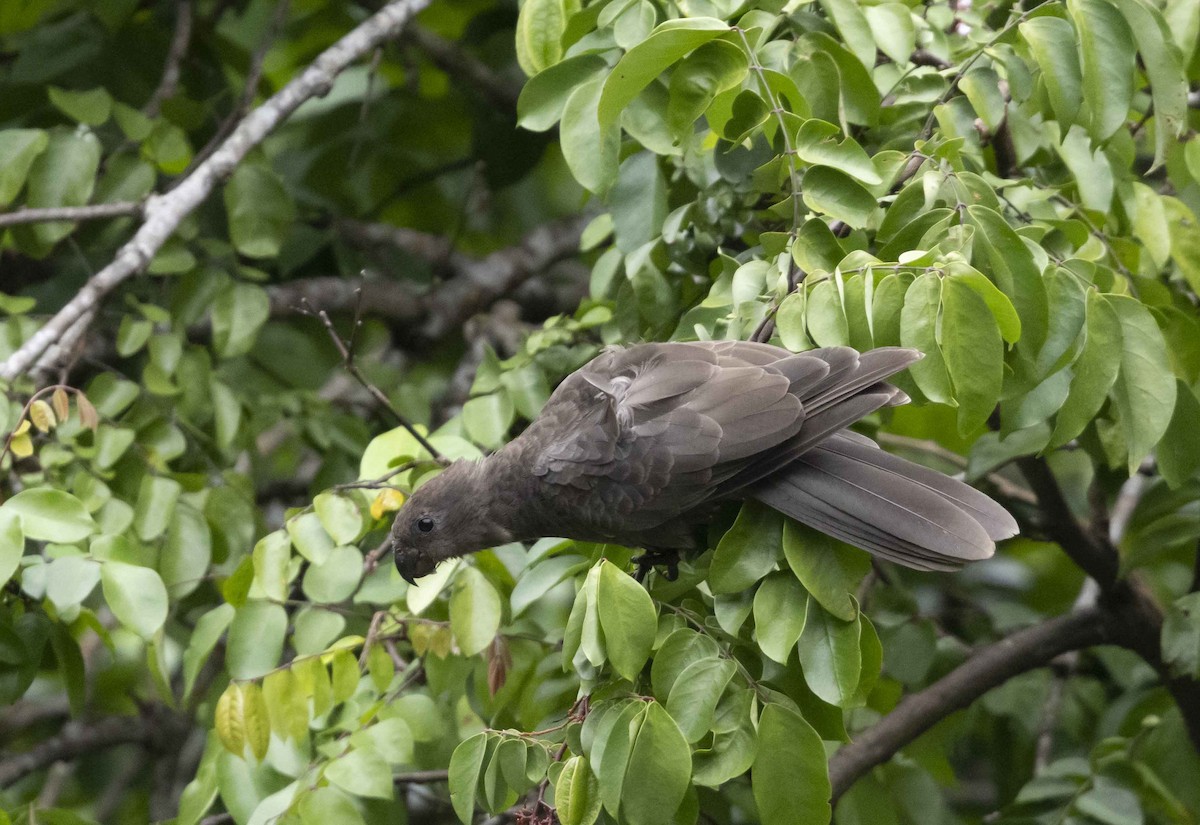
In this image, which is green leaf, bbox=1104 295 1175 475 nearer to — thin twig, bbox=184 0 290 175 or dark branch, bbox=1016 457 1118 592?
dark branch, bbox=1016 457 1118 592

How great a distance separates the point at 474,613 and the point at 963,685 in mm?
1273

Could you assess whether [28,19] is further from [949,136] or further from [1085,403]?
[1085,403]

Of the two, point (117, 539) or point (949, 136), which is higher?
point (949, 136)

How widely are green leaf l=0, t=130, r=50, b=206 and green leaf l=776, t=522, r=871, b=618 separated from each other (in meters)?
2.12

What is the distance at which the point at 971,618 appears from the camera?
3908 mm

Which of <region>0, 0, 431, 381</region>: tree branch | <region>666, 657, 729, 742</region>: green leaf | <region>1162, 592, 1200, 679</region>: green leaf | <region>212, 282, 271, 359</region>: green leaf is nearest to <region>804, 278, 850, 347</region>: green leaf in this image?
<region>666, 657, 729, 742</region>: green leaf

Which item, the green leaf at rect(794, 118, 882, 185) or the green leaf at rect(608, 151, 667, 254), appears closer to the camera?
the green leaf at rect(794, 118, 882, 185)

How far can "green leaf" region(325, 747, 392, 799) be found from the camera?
7.40ft

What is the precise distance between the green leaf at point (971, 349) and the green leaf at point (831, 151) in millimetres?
344

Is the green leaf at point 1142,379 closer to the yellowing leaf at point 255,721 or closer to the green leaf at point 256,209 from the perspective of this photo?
the yellowing leaf at point 255,721

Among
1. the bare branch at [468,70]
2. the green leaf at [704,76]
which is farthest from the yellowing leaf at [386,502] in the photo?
the bare branch at [468,70]

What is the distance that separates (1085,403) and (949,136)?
1.78 feet

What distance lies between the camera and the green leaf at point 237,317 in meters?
3.34

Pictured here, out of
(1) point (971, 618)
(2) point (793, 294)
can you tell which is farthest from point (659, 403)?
(1) point (971, 618)
